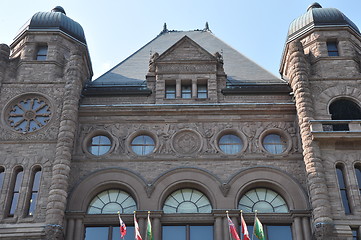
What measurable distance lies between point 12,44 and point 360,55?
1851cm

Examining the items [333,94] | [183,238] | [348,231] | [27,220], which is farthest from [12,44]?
[348,231]

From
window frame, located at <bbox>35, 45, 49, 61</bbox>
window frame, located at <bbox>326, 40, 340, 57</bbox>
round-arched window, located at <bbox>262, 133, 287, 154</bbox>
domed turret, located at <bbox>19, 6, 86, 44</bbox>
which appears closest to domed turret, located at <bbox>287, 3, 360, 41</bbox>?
window frame, located at <bbox>326, 40, 340, 57</bbox>

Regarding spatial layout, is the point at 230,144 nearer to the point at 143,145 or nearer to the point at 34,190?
the point at 143,145

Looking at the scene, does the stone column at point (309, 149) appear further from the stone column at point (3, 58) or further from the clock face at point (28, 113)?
the stone column at point (3, 58)

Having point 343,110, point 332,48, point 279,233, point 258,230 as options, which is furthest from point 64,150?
point 332,48

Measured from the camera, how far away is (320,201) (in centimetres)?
2420

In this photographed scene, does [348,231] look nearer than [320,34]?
Yes

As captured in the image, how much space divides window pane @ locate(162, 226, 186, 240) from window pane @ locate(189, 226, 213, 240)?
35 cm

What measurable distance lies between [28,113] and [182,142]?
739 centimetres

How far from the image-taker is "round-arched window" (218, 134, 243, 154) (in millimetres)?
27469

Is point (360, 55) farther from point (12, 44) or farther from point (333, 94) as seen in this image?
point (12, 44)

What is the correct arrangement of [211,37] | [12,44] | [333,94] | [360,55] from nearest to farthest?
[333,94]
[360,55]
[12,44]
[211,37]

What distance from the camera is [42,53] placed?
31.3 metres

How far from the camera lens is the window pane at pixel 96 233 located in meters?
25.2
